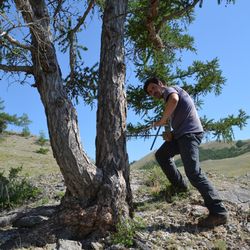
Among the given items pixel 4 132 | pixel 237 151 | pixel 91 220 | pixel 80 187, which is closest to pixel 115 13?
pixel 80 187

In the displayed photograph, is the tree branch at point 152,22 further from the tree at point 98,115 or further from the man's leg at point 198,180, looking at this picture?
the man's leg at point 198,180

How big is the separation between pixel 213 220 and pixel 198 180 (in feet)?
1.88

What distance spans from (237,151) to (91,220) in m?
49.3

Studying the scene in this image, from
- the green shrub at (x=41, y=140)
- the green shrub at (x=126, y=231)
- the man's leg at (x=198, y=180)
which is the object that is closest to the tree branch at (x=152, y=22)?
the man's leg at (x=198, y=180)

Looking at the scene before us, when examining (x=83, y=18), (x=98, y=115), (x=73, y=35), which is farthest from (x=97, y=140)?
(x=83, y=18)

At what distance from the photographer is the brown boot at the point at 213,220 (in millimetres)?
5520

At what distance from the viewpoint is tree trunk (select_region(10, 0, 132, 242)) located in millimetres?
5473

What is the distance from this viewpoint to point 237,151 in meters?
52.3

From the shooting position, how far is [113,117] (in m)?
6.03

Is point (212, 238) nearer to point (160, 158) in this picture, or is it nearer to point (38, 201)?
point (160, 158)

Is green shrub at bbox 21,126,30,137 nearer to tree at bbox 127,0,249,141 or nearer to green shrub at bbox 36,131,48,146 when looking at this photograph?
green shrub at bbox 36,131,48,146

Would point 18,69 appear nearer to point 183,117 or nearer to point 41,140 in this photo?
point 183,117

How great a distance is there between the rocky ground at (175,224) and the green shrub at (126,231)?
0.05 meters

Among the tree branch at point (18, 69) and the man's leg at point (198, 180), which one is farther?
the tree branch at point (18, 69)
